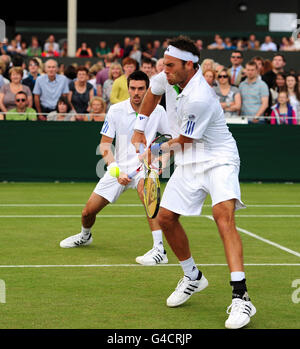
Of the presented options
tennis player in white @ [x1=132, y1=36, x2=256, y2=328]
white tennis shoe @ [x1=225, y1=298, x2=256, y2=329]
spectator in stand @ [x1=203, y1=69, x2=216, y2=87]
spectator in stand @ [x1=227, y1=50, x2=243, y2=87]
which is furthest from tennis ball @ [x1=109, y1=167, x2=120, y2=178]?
spectator in stand @ [x1=227, y1=50, x2=243, y2=87]

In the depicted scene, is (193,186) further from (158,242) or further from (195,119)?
(158,242)

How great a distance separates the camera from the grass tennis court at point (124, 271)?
6.50 metres

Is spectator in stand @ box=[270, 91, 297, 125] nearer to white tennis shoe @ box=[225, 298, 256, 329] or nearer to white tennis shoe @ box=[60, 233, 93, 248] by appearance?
white tennis shoe @ box=[60, 233, 93, 248]

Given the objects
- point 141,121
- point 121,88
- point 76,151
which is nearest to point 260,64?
point 121,88

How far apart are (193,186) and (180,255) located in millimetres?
631

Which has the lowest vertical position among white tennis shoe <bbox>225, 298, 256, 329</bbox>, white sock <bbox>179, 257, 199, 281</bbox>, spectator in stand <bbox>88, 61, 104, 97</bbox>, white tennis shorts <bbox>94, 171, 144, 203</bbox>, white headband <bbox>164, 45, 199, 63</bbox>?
white tennis shoe <bbox>225, 298, 256, 329</bbox>

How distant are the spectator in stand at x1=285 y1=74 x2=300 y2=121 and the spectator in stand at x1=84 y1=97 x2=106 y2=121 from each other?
3803 mm

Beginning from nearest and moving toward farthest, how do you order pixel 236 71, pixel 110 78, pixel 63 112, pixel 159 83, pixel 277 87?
pixel 159 83, pixel 63 112, pixel 110 78, pixel 277 87, pixel 236 71

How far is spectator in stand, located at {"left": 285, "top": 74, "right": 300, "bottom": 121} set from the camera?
16.9m

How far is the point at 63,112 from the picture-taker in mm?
16609

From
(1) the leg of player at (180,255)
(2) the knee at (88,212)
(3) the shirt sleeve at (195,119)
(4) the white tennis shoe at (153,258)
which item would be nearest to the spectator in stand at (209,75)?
(2) the knee at (88,212)

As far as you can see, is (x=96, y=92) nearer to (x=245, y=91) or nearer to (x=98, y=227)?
(x=245, y=91)
